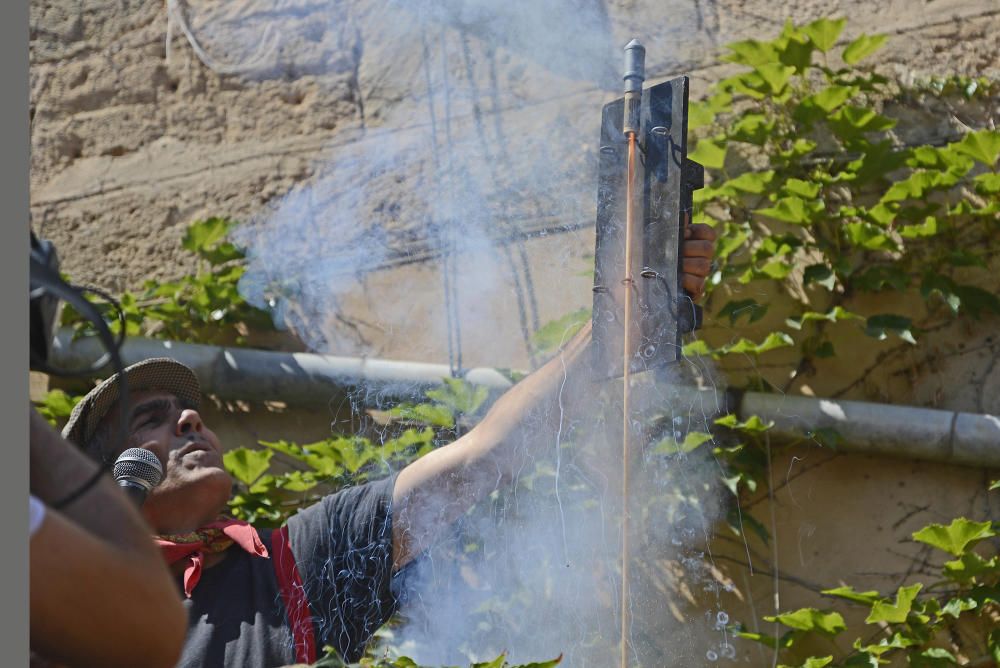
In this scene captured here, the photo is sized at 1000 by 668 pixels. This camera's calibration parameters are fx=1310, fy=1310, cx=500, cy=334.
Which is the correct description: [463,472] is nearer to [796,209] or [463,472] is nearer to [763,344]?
[763,344]

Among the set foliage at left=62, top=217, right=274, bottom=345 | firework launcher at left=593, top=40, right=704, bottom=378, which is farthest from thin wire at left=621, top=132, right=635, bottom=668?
foliage at left=62, top=217, right=274, bottom=345

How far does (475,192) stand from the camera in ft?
14.0

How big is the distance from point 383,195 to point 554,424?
159cm

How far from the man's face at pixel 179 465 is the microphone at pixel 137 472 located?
181 mm

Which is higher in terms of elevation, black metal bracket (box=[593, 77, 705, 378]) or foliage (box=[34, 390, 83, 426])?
black metal bracket (box=[593, 77, 705, 378])

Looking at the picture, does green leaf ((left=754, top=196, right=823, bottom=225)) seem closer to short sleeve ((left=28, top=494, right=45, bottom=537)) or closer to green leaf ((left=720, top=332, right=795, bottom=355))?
green leaf ((left=720, top=332, right=795, bottom=355))

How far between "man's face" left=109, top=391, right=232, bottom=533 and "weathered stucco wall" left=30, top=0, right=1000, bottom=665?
36.2 inches

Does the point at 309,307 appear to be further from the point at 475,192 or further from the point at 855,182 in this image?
the point at 855,182

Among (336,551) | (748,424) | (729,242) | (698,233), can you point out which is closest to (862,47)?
(729,242)

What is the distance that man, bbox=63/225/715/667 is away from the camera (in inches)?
113

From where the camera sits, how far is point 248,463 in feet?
13.1

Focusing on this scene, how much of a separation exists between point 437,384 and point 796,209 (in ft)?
3.86

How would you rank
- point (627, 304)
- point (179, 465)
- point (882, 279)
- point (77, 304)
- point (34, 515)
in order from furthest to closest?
point (882, 279), point (179, 465), point (627, 304), point (77, 304), point (34, 515)

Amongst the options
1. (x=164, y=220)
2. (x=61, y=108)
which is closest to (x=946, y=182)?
(x=164, y=220)
